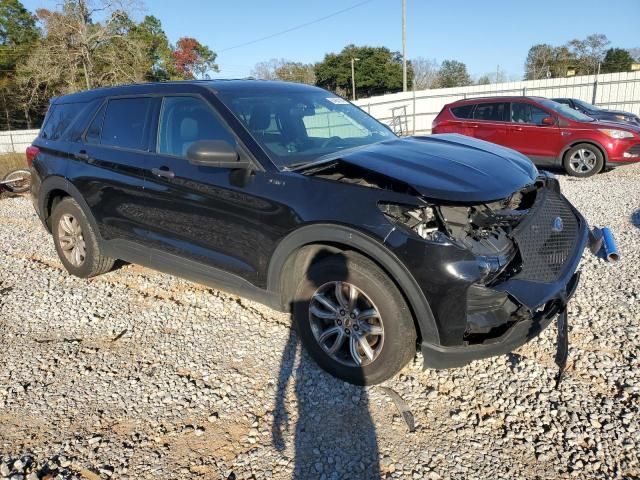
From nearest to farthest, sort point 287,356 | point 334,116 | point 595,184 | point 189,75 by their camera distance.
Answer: point 287,356
point 334,116
point 595,184
point 189,75

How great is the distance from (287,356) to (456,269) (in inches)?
58.0

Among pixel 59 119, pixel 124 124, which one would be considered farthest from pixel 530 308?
pixel 59 119

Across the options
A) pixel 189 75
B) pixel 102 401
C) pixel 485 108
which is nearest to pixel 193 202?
pixel 102 401

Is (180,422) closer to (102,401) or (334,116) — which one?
(102,401)

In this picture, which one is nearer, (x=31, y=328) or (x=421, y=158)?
(x=421, y=158)

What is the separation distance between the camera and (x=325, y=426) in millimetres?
2684

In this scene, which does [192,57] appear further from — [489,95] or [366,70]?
[489,95]

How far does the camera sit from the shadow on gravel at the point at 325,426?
2.39 meters

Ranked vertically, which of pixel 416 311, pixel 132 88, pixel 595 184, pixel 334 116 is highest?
pixel 132 88

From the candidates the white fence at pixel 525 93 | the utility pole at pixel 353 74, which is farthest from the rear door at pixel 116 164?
the utility pole at pixel 353 74

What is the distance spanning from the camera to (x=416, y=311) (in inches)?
103

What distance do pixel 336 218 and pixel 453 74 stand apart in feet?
238

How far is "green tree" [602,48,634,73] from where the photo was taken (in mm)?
51219

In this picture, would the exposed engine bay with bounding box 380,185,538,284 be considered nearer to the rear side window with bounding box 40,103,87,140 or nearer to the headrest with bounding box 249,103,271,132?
the headrest with bounding box 249,103,271,132
